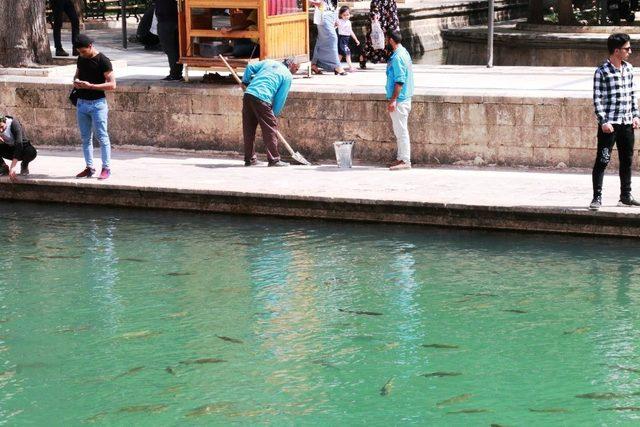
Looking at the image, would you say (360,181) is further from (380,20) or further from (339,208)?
(380,20)

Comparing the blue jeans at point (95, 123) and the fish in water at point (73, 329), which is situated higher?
the blue jeans at point (95, 123)

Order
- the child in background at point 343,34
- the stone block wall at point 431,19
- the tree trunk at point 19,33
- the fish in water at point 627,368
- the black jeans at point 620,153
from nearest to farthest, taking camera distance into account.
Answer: the fish in water at point 627,368
the black jeans at point 620,153
the tree trunk at point 19,33
the child in background at point 343,34
the stone block wall at point 431,19

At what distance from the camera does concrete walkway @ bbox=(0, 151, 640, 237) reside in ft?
38.8

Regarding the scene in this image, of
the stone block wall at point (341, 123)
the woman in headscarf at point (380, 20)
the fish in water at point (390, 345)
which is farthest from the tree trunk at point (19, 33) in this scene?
the fish in water at point (390, 345)

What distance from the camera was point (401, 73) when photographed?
13.4 meters

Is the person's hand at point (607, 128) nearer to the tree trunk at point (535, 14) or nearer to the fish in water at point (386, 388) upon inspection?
the fish in water at point (386, 388)

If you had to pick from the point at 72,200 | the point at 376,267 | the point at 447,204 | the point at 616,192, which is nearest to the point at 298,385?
the point at 376,267

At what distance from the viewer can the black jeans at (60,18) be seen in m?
20.8

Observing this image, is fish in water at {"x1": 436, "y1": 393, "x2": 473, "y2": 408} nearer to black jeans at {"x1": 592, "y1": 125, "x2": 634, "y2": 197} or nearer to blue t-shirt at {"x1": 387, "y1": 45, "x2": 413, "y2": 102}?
black jeans at {"x1": 592, "y1": 125, "x2": 634, "y2": 197}

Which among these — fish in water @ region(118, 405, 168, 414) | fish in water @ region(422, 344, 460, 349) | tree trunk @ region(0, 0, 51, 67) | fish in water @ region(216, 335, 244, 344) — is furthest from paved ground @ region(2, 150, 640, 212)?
fish in water @ region(118, 405, 168, 414)

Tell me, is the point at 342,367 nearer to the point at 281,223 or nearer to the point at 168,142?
the point at 281,223

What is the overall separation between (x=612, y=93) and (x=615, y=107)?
13cm

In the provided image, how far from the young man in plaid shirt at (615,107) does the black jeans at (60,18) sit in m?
11.3

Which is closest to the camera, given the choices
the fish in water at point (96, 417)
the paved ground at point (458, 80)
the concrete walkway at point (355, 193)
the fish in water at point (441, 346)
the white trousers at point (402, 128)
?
the fish in water at point (96, 417)
